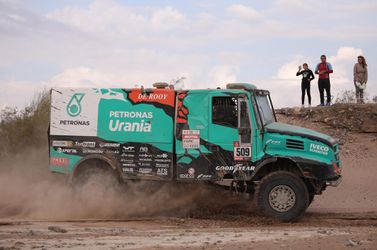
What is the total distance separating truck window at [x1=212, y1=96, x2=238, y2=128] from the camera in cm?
1182

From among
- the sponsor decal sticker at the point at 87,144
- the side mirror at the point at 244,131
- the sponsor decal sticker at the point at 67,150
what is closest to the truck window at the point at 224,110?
the side mirror at the point at 244,131

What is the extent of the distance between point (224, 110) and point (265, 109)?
1.02 m

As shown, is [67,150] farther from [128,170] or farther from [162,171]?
[162,171]

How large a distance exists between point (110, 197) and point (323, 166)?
4256mm

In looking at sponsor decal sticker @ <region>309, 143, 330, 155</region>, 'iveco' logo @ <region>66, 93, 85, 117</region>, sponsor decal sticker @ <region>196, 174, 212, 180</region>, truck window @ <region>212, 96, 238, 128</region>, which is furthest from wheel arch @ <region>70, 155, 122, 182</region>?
sponsor decal sticker @ <region>309, 143, 330, 155</region>

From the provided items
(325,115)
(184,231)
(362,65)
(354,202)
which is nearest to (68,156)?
(184,231)

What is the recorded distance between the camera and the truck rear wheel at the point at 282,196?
450 inches

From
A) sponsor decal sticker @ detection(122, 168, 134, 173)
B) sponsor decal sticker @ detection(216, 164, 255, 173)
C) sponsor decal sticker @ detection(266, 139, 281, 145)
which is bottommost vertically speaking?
sponsor decal sticker @ detection(122, 168, 134, 173)

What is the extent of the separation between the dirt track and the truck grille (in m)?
1.45

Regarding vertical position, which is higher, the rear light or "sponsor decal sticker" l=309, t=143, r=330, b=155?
"sponsor decal sticker" l=309, t=143, r=330, b=155

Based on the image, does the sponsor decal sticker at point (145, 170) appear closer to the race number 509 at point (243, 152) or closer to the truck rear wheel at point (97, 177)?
the truck rear wheel at point (97, 177)

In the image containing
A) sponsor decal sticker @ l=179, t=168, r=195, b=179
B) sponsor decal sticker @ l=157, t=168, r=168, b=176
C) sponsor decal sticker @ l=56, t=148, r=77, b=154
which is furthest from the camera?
sponsor decal sticker @ l=56, t=148, r=77, b=154

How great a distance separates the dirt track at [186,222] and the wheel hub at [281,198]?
0.31 meters

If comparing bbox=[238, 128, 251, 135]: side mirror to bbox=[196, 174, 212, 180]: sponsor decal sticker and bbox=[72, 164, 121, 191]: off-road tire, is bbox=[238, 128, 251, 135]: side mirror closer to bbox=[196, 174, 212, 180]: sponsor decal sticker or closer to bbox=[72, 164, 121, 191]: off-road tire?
bbox=[196, 174, 212, 180]: sponsor decal sticker
